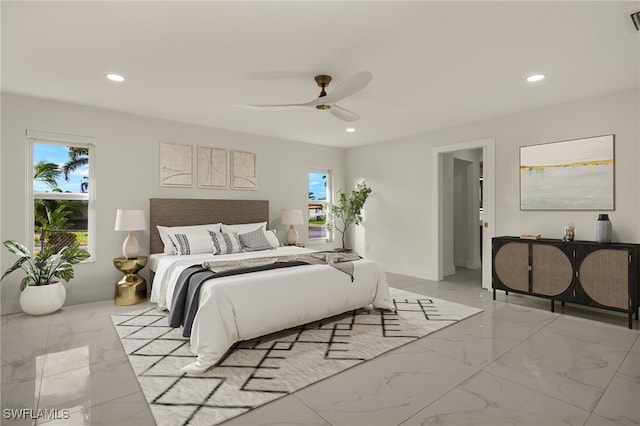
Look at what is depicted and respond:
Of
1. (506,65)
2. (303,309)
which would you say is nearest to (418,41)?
(506,65)

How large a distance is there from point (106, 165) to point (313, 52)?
130 inches

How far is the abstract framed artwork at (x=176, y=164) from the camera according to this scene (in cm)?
480

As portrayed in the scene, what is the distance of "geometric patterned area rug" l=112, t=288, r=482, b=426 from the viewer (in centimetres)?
204

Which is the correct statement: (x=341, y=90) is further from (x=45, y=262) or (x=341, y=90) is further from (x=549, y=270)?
(x=45, y=262)

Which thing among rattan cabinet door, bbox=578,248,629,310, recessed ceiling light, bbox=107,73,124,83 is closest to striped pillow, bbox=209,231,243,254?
recessed ceiling light, bbox=107,73,124,83

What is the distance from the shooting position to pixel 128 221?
4.10 m

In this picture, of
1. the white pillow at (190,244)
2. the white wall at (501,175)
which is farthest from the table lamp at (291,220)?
the white wall at (501,175)

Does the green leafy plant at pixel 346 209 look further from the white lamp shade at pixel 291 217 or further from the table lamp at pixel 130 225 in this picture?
the table lamp at pixel 130 225

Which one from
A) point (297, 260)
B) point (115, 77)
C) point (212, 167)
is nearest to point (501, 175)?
point (297, 260)

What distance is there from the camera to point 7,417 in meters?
1.89

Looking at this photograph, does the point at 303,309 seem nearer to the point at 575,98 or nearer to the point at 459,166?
the point at 575,98

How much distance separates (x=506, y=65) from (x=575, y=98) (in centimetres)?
163

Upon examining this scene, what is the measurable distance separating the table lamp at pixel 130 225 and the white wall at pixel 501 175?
4137 mm

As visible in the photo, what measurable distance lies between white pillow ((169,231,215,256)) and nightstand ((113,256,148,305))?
0.44 m
